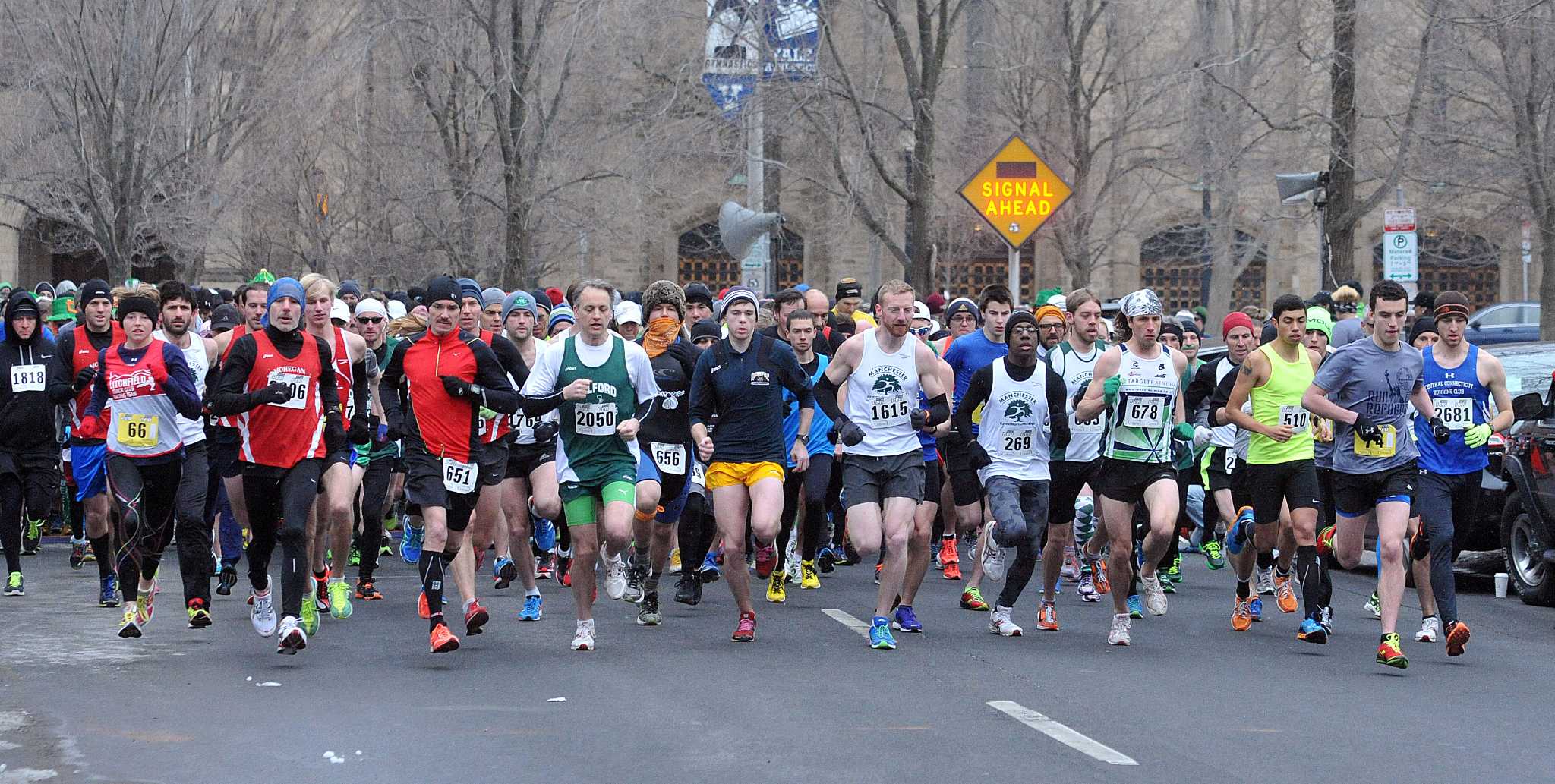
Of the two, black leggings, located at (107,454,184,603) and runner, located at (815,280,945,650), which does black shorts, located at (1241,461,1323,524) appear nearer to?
runner, located at (815,280,945,650)

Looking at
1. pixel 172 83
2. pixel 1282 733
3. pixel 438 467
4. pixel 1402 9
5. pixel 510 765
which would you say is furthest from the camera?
pixel 1402 9

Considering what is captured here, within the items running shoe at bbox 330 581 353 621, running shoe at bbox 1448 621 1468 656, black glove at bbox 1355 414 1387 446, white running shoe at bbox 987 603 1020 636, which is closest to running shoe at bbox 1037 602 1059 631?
white running shoe at bbox 987 603 1020 636

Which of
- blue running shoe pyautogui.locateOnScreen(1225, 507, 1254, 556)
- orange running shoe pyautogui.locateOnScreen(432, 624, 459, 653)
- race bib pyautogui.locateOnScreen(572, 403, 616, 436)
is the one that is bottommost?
orange running shoe pyautogui.locateOnScreen(432, 624, 459, 653)

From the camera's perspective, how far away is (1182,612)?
42.1ft

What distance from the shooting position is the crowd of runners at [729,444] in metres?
10.3

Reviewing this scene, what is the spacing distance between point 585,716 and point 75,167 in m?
20.3

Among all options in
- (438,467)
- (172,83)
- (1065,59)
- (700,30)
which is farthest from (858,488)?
(1065,59)

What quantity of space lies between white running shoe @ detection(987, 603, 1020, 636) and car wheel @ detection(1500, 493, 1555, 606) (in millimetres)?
4146

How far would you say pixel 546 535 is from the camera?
1466 cm

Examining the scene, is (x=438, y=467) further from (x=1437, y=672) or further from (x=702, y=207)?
(x=702, y=207)

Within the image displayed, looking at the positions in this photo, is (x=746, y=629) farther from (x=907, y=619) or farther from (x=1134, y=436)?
(x=1134, y=436)

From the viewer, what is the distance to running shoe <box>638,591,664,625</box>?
11672 mm

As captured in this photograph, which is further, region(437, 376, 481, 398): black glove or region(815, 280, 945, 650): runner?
region(815, 280, 945, 650): runner

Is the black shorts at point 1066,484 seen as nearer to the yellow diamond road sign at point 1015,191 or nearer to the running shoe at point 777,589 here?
the running shoe at point 777,589
